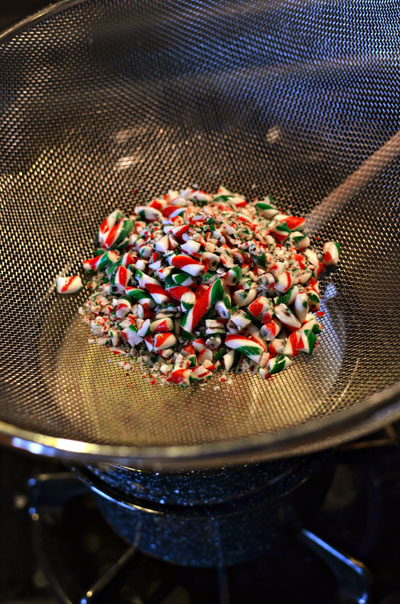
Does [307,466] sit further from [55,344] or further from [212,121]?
[212,121]

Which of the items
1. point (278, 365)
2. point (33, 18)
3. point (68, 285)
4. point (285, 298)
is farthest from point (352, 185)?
point (33, 18)

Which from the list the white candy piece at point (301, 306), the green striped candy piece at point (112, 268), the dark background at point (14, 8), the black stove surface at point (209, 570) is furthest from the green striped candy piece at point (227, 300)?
the dark background at point (14, 8)

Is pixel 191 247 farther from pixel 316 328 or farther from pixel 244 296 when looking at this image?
pixel 316 328

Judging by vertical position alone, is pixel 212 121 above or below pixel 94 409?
above

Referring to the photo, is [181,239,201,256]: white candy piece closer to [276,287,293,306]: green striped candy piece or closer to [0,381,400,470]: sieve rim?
[276,287,293,306]: green striped candy piece

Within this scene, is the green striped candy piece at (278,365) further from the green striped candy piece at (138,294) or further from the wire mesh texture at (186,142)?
the green striped candy piece at (138,294)

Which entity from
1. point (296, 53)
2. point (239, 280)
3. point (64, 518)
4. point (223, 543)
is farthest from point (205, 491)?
point (296, 53)
